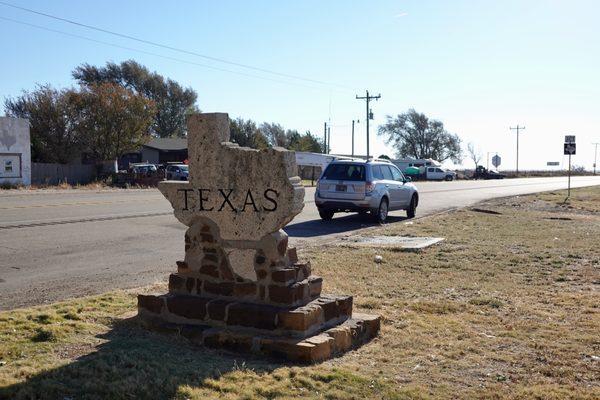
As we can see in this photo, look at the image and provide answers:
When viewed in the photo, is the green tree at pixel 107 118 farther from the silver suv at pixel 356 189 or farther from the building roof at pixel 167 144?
the silver suv at pixel 356 189

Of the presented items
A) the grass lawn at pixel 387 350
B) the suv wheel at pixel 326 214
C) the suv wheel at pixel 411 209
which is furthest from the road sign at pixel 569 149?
the grass lawn at pixel 387 350

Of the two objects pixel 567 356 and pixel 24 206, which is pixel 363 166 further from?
pixel 567 356

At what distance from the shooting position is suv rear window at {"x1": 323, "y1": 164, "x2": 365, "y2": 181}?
1820cm

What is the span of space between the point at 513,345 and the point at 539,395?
50.1 inches

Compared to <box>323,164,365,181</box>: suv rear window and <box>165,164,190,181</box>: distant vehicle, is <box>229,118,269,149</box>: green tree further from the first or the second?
<box>323,164,365,181</box>: suv rear window

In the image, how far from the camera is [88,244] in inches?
480

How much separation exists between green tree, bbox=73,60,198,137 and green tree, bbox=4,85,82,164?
28.9m

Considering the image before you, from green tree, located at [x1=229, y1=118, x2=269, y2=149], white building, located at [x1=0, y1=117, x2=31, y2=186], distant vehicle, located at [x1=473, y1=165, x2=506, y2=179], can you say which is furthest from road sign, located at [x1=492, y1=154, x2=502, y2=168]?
white building, located at [x1=0, y1=117, x2=31, y2=186]

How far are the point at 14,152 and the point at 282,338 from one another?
3612cm

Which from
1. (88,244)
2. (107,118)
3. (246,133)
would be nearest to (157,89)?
(246,133)

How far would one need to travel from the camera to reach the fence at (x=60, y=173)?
40.2m

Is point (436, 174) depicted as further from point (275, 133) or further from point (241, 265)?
point (241, 265)

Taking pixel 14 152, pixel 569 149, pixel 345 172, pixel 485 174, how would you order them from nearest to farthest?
pixel 345 172 < pixel 569 149 < pixel 14 152 < pixel 485 174

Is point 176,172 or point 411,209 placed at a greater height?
point 176,172
